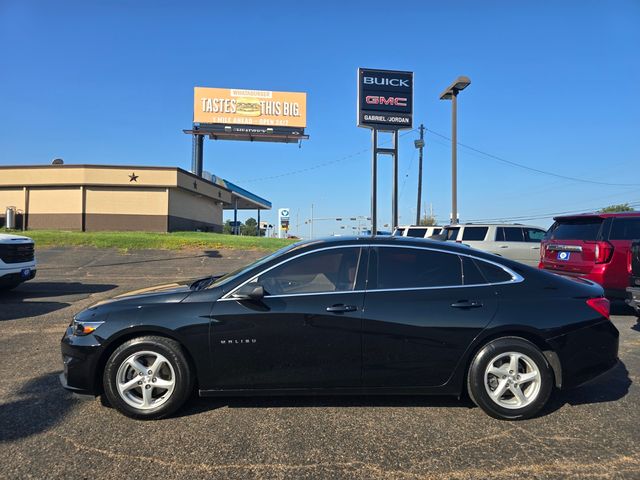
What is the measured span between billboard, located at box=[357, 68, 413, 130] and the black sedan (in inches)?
892

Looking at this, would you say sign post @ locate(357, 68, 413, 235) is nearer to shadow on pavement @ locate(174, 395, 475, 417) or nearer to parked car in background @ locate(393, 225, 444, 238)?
parked car in background @ locate(393, 225, 444, 238)

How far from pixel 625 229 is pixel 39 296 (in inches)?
462

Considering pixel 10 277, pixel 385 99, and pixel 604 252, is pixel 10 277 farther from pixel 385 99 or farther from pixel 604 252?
pixel 385 99

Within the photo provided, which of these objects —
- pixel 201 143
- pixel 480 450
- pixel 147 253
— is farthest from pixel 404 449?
pixel 201 143

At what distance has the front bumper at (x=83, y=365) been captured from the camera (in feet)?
11.7

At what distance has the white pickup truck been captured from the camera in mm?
8555

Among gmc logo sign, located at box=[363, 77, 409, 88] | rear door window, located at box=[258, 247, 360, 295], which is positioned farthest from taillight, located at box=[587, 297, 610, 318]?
gmc logo sign, located at box=[363, 77, 409, 88]

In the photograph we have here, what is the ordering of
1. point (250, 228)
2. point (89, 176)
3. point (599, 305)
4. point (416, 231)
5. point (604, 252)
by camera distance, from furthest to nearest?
point (250, 228), point (89, 176), point (416, 231), point (604, 252), point (599, 305)

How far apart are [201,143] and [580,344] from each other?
38.7 m

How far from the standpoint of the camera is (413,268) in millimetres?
3908

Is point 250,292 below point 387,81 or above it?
below

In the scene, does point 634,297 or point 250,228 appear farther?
point 250,228

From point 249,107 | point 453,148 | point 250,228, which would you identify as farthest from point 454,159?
point 250,228

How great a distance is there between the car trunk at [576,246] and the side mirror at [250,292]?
21.6 ft
